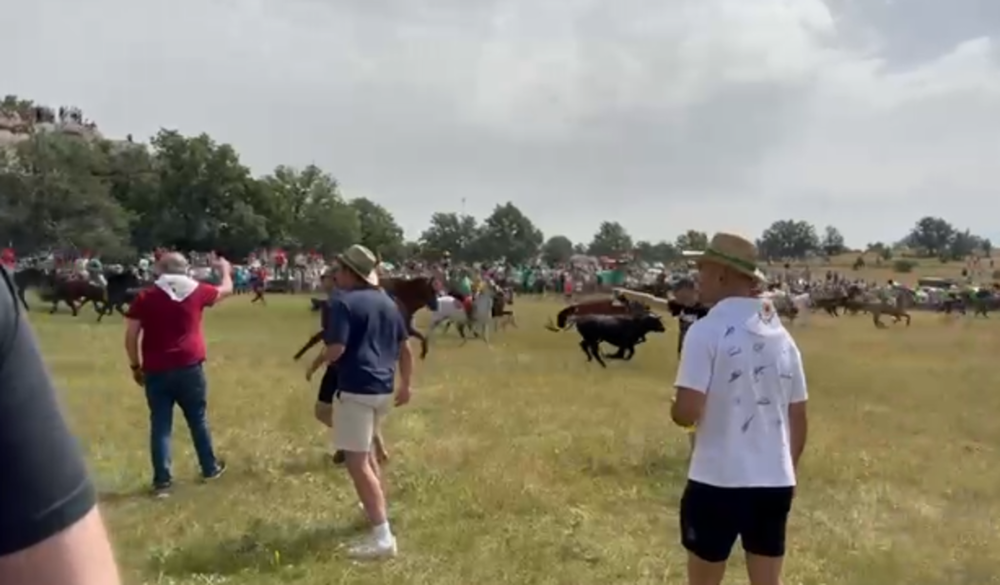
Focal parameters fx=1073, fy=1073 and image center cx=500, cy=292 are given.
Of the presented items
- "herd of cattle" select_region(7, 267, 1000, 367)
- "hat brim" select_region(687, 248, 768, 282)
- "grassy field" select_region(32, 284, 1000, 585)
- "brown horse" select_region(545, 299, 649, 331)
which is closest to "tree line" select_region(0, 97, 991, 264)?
"herd of cattle" select_region(7, 267, 1000, 367)

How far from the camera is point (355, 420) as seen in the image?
661 centimetres

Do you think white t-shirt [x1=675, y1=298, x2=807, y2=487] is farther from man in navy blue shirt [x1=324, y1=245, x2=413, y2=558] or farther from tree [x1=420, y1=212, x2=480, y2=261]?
tree [x1=420, y1=212, x2=480, y2=261]

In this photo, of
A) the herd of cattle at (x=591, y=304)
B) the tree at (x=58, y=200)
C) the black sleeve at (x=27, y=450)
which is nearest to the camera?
the black sleeve at (x=27, y=450)

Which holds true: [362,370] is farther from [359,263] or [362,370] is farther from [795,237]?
[795,237]

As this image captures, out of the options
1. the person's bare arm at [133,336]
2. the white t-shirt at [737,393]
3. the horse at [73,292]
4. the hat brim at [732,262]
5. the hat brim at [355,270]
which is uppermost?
the hat brim at [732,262]

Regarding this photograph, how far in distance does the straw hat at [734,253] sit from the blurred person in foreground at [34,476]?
346 cm

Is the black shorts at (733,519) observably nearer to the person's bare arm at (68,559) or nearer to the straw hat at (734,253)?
the straw hat at (734,253)

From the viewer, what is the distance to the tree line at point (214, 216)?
2643 inches

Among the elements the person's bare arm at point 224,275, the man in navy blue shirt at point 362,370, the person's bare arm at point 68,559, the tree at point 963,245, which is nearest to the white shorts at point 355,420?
the man in navy blue shirt at point 362,370

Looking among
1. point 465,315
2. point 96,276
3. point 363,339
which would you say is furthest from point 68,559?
point 96,276

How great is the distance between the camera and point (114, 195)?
84.0 meters

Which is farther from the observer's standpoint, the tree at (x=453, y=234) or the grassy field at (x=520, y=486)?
the tree at (x=453, y=234)

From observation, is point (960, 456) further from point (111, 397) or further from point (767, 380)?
point (111, 397)

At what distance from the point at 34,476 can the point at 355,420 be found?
5471mm
